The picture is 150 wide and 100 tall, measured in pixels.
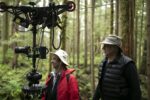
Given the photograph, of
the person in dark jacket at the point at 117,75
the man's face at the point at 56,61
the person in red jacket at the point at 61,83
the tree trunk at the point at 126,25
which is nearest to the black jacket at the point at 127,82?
the person in dark jacket at the point at 117,75

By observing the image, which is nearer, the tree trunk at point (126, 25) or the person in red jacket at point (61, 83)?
the person in red jacket at point (61, 83)

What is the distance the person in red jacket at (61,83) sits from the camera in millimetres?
4727

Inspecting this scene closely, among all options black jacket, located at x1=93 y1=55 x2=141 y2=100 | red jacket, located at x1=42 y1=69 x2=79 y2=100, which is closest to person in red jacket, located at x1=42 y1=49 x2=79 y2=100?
red jacket, located at x1=42 y1=69 x2=79 y2=100

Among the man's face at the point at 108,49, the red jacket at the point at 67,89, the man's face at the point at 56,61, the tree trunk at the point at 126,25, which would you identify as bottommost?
the red jacket at the point at 67,89

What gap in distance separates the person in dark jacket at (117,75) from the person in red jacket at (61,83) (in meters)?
0.61

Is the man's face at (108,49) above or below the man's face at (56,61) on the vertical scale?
above

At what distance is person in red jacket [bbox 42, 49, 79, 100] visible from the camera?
4.73 metres

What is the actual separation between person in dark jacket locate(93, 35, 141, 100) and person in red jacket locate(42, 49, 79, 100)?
2.01 feet

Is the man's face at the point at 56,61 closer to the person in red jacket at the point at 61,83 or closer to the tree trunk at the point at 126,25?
the person in red jacket at the point at 61,83

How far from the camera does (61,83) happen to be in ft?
15.6

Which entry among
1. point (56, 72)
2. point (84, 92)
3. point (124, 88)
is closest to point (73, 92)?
point (56, 72)

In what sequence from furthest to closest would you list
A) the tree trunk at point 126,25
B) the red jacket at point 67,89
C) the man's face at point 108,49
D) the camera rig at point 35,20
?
1. the tree trunk at point 126,25
2. the man's face at point 108,49
3. the red jacket at point 67,89
4. the camera rig at point 35,20

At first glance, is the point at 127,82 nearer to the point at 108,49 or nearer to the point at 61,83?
the point at 108,49

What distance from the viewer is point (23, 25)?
13.7 feet
